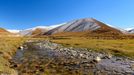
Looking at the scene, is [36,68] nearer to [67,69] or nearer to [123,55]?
[67,69]

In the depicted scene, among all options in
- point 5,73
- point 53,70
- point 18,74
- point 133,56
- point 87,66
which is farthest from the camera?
point 133,56

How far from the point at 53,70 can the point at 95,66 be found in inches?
223

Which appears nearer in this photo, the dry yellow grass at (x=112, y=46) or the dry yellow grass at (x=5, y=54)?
the dry yellow grass at (x=5, y=54)

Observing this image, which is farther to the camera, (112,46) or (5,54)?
(112,46)

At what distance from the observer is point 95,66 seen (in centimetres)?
3062

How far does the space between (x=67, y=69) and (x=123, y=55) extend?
15.2 meters

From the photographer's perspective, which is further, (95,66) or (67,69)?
(95,66)

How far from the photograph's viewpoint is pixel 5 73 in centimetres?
2239

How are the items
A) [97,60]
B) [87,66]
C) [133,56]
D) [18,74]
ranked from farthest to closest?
[133,56]
[97,60]
[87,66]
[18,74]

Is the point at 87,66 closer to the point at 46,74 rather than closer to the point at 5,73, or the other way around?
the point at 46,74

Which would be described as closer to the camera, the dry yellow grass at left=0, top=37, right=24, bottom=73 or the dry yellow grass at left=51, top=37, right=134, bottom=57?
the dry yellow grass at left=0, top=37, right=24, bottom=73

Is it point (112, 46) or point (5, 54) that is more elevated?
point (5, 54)

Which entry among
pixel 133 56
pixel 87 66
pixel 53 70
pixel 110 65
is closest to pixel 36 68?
pixel 53 70

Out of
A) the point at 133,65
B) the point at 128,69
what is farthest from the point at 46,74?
the point at 133,65
